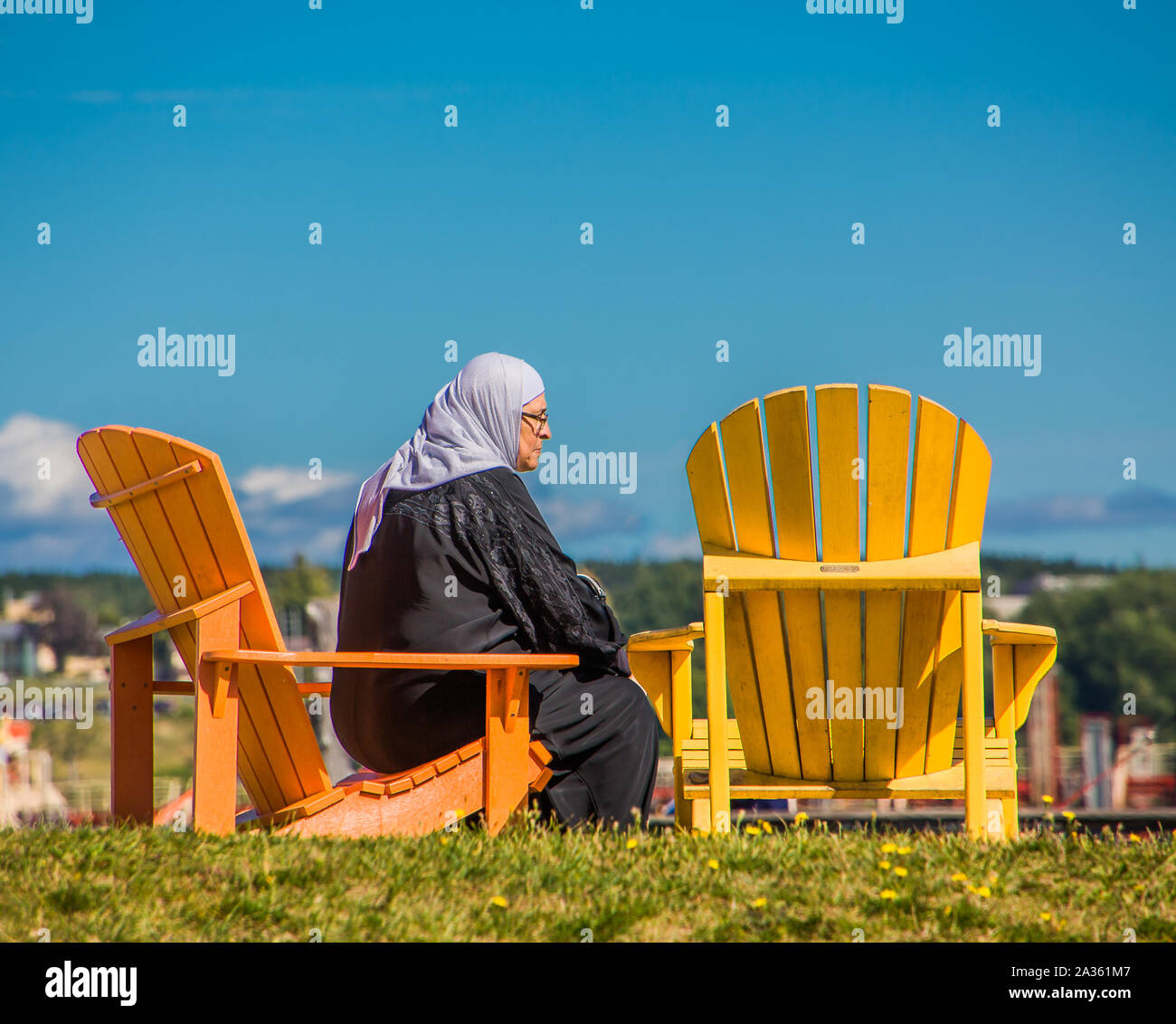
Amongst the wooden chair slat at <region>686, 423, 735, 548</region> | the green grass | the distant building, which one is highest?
the wooden chair slat at <region>686, 423, 735, 548</region>

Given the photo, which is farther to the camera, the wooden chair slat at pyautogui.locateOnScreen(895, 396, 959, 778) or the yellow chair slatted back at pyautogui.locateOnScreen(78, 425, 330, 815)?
the wooden chair slat at pyautogui.locateOnScreen(895, 396, 959, 778)

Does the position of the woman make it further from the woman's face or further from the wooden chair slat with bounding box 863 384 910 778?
the wooden chair slat with bounding box 863 384 910 778

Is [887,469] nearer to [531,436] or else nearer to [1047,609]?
[531,436]

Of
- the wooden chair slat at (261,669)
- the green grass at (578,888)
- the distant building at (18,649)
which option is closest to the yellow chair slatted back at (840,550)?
the green grass at (578,888)

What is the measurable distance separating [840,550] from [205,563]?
75.6 inches

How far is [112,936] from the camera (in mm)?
2680

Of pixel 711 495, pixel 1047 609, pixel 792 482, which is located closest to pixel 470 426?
pixel 711 495

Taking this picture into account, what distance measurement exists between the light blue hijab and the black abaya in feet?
0.35

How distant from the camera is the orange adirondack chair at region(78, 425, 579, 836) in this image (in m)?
3.54

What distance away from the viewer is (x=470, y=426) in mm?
4117

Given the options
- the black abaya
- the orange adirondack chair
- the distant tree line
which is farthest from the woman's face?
the distant tree line
